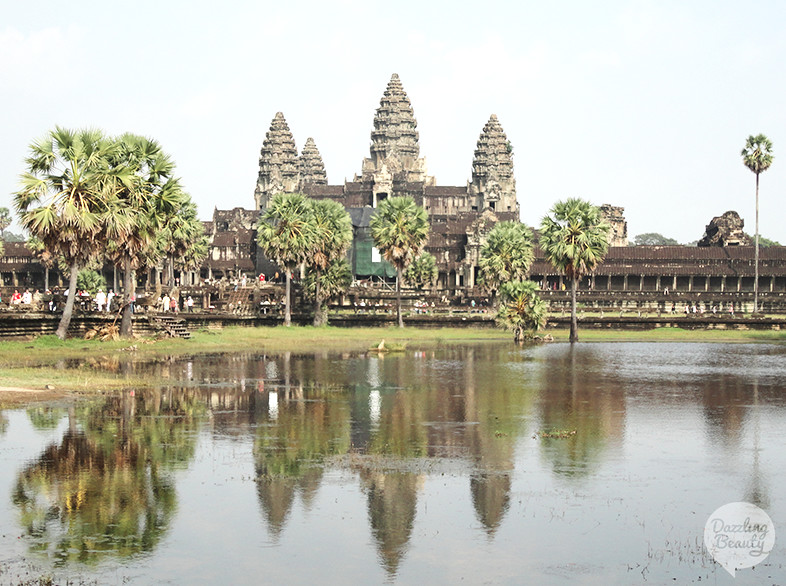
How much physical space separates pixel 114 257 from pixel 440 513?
4115cm

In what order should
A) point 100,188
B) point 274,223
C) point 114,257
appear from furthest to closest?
point 274,223 < point 114,257 < point 100,188

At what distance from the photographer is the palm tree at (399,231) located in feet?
267

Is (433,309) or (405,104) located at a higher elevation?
(405,104)

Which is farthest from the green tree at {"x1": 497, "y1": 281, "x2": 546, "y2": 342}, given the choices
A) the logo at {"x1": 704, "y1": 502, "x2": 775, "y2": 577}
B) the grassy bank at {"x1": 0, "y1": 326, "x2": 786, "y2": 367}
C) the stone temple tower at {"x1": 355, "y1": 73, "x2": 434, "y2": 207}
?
the stone temple tower at {"x1": 355, "y1": 73, "x2": 434, "y2": 207}

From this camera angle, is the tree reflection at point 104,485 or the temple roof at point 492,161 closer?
the tree reflection at point 104,485

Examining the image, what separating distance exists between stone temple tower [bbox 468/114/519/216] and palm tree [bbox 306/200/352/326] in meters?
108

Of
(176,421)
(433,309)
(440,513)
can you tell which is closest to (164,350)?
(176,421)

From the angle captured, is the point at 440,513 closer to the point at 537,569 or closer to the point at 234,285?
the point at 537,569

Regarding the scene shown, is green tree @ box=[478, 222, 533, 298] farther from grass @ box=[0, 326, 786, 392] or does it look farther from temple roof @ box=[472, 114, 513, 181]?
temple roof @ box=[472, 114, 513, 181]

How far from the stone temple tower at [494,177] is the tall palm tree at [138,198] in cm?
13662

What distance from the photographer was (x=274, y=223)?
271 ft

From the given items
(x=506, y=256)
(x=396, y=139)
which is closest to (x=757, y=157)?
(x=506, y=256)

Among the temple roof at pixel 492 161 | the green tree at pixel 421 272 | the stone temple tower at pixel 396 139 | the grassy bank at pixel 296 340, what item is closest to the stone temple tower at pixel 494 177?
the temple roof at pixel 492 161

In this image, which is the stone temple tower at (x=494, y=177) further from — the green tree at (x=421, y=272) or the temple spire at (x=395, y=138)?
the green tree at (x=421, y=272)
